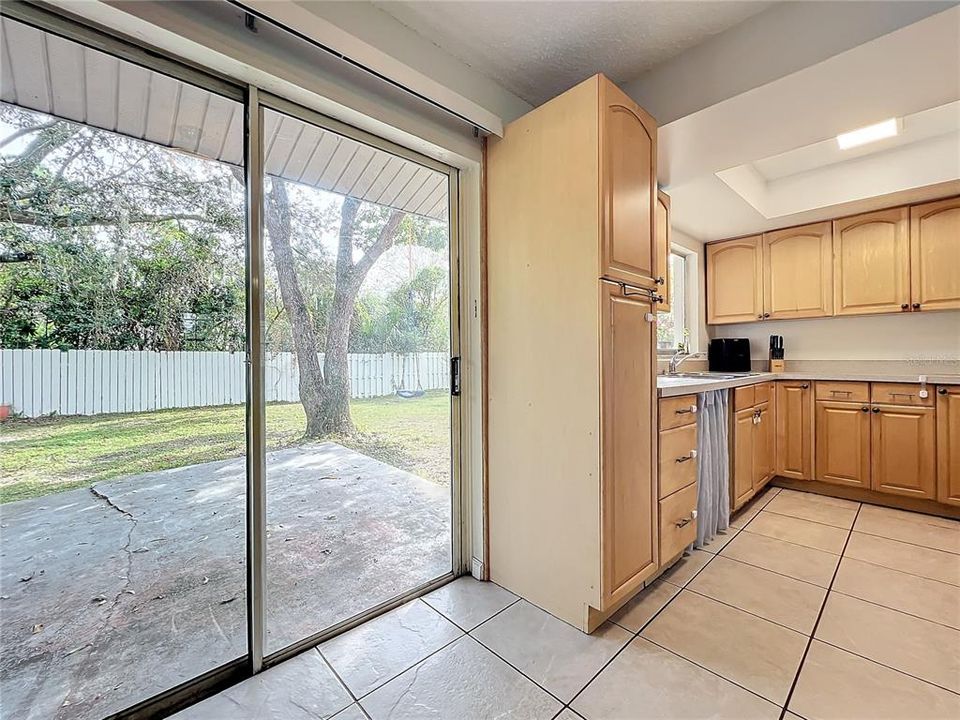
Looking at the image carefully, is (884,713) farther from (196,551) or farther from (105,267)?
(105,267)

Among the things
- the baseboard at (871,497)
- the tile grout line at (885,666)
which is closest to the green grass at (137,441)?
the tile grout line at (885,666)

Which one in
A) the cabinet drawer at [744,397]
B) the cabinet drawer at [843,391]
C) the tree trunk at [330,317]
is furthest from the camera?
the cabinet drawer at [843,391]

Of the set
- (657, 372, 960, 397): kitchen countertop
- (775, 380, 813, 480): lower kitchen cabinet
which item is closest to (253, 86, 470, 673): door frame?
(657, 372, 960, 397): kitchen countertop

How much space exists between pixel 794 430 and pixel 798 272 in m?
1.29

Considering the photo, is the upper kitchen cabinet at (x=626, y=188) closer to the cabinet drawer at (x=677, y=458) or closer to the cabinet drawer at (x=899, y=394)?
the cabinet drawer at (x=677, y=458)

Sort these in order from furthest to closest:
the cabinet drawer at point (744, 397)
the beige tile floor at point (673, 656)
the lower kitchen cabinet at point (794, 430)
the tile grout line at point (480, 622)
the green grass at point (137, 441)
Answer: the lower kitchen cabinet at point (794, 430), the cabinet drawer at point (744, 397), the tile grout line at point (480, 622), the beige tile floor at point (673, 656), the green grass at point (137, 441)

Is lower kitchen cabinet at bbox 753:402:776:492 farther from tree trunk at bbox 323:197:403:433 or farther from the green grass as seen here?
tree trunk at bbox 323:197:403:433

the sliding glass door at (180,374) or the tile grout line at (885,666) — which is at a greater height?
the sliding glass door at (180,374)

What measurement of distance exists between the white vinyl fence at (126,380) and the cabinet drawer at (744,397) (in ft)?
7.97

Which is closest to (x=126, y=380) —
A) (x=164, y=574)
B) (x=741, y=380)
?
(x=164, y=574)

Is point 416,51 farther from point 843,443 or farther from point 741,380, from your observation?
point 843,443

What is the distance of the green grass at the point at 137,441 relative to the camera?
1094 mm

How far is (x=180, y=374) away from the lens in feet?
4.31

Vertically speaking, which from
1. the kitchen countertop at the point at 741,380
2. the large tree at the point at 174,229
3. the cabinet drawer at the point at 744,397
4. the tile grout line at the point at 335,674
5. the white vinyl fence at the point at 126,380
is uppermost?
the large tree at the point at 174,229
